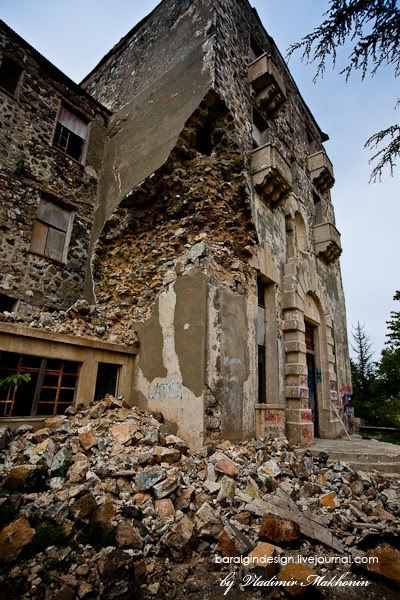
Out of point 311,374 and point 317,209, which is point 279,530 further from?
point 317,209

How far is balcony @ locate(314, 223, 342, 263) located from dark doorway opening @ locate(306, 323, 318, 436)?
124 inches

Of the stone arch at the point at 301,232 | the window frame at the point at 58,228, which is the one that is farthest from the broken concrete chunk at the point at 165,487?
the stone arch at the point at 301,232

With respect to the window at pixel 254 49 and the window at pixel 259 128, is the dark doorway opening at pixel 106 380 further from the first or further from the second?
the window at pixel 254 49

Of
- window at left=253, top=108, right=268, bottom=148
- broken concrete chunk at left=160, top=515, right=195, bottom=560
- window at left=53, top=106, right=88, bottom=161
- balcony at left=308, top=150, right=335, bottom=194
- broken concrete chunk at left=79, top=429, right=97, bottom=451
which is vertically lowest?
broken concrete chunk at left=160, top=515, right=195, bottom=560

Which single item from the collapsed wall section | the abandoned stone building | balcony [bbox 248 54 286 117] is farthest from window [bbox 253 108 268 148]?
the collapsed wall section

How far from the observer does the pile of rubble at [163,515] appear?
2689 millimetres

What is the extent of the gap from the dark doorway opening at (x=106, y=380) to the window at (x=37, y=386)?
79 centimetres

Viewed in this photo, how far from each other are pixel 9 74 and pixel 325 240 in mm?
10847

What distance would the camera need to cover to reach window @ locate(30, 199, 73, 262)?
310 inches

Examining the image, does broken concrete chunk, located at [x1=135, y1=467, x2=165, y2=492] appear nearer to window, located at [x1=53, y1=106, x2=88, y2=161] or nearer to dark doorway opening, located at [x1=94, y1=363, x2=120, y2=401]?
dark doorway opening, located at [x1=94, y1=363, x2=120, y2=401]

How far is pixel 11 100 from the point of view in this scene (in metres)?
7.76

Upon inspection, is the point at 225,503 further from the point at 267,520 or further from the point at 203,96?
the point at 203,96

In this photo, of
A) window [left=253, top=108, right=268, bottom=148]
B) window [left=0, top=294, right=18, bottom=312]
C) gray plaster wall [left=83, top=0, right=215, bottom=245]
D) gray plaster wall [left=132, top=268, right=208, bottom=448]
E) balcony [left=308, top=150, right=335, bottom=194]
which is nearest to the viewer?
gray plaster wall [left=132, top=268, right=208, bottom=448]

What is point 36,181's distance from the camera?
792cm
